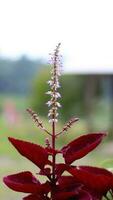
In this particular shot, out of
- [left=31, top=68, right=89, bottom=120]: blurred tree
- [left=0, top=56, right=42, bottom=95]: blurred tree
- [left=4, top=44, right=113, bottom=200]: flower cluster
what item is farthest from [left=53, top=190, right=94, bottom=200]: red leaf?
[left=0, top=56, right=42, bottom=95]: blurred tree

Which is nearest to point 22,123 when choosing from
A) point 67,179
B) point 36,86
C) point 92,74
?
point 36,86

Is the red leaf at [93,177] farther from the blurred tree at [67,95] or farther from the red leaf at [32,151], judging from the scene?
the blurred tree at [67,95]

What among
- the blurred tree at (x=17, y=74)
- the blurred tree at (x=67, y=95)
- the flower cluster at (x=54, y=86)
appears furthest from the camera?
the blurred tree at (x=17, y=74)

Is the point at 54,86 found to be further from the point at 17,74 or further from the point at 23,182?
the point at 17,74

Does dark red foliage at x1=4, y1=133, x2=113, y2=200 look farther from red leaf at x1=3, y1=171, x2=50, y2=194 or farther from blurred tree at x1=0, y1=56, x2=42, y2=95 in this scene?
blurred tree at x1=0, y1=56, x2=42, y2=95

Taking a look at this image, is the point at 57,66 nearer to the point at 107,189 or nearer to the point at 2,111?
the point at 107,189

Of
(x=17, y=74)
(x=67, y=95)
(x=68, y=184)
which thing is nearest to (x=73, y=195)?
(x=68, y=184)

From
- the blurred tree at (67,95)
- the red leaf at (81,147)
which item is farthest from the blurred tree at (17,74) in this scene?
the red leaf at (81,147)
